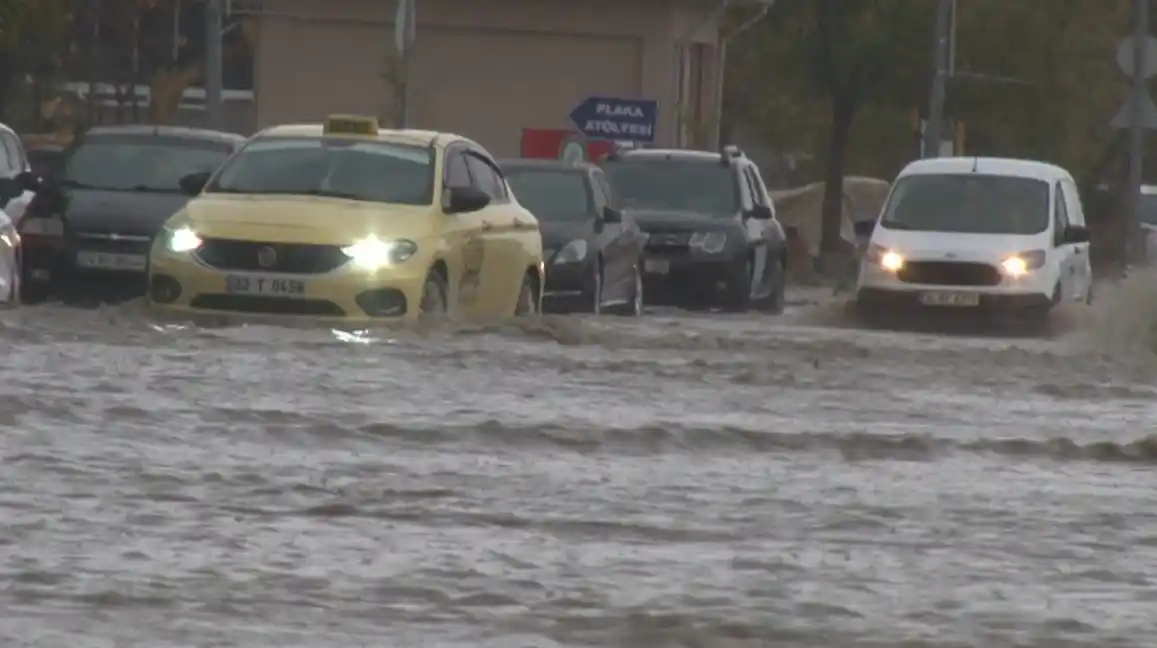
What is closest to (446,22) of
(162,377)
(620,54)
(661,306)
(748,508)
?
(620,54)

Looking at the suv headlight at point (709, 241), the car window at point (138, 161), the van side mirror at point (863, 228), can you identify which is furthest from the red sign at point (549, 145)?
the car window at point (138, 161)

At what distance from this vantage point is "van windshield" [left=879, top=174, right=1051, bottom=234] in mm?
23016

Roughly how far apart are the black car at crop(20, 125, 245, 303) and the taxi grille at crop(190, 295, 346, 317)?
449cm

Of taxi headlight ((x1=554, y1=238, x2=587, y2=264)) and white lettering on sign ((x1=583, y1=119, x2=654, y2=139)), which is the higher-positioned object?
white lettering on sign ((x1=583, y1=119, x2=654, y2=139))

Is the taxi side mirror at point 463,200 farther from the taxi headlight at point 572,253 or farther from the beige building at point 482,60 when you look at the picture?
the beige building at point 482,60

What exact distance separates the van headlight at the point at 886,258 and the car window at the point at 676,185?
308 centimetres

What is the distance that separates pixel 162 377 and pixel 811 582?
17.8 ft

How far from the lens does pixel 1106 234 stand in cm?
4903

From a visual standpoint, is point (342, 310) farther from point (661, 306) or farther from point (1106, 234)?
point (1106, 234)

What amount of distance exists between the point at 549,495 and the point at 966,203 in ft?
47.1

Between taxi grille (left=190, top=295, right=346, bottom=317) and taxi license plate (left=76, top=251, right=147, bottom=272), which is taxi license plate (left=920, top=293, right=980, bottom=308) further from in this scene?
taxi grille (left=190, top=295, right=346, bottom=317)

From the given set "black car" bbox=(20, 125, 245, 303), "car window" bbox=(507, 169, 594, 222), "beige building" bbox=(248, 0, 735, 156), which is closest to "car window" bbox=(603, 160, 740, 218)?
"car window" bbox=(507, 169, 594, 222)

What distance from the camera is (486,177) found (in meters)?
18.2

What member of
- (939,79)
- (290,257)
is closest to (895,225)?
(290,257)
